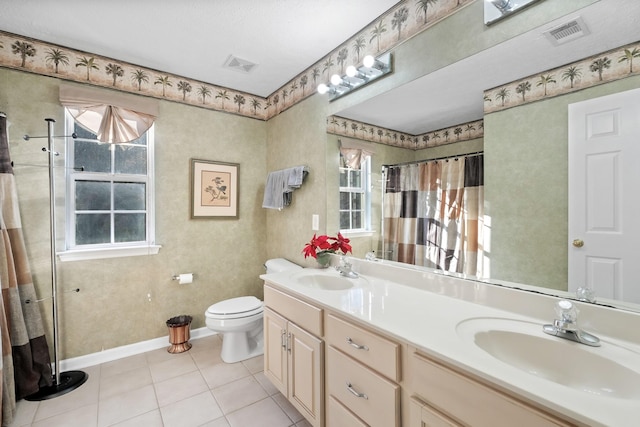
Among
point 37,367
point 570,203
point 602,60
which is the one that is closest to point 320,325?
point 570,203

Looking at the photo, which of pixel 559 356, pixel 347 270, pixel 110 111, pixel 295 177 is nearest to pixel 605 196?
pixel 559 356

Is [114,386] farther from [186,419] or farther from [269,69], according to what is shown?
[269,69]

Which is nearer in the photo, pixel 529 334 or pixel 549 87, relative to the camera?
pixel 529 334

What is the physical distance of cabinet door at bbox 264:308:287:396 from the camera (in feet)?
5.57

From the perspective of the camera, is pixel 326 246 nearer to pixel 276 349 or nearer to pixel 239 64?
pixel 276 349

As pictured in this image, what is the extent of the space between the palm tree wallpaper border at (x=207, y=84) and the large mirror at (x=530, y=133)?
0.41m

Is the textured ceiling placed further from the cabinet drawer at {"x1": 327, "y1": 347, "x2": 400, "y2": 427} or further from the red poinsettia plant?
the cabinet drawer at {"x1": 327, "y1": 347, "x2": 400, "y2": 427}

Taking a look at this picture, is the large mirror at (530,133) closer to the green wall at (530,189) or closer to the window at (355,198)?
the green wall at (530,189)

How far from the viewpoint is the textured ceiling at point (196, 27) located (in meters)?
1.71

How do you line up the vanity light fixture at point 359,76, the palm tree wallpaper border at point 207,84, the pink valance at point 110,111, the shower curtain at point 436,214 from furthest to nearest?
1. the pink valance at point 110,111
2. the vanity light fixture at point 359,76
3. the palm tree wallpaper border at point 207,84
4. the shower curtain at point 436,214

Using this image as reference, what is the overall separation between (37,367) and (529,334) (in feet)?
9.70

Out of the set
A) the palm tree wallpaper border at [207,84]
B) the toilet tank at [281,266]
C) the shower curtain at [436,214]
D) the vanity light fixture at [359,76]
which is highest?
the palm tree wallpaper border at [207,84]

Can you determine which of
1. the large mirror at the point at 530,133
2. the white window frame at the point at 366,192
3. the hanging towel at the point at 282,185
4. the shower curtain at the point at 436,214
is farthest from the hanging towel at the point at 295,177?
the large mirror at the point at 530,133

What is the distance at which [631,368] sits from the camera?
781 millimetres
